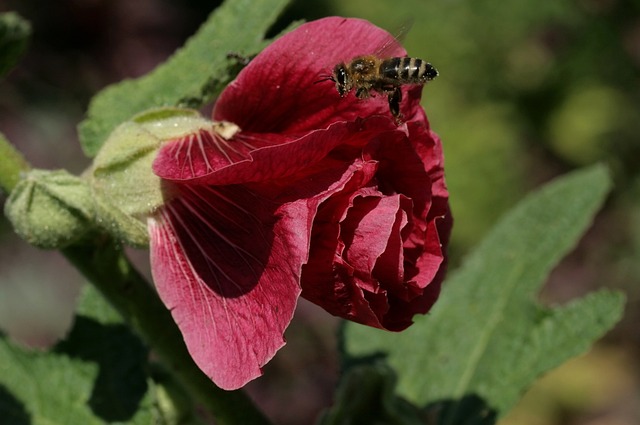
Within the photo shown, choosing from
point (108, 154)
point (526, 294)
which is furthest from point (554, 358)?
point (108, 154)

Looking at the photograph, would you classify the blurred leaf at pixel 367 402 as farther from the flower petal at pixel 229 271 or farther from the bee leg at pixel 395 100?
the bee leg at pixel 395 100

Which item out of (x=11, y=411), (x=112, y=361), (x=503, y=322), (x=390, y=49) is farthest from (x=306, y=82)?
(x=503, y=322)

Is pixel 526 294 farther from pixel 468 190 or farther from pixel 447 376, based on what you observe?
pixel 468 190

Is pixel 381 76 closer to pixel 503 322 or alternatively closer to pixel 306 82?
pixel 306 82

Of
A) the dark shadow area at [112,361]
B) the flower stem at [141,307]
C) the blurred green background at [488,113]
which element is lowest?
the blurred green background at [488,113]

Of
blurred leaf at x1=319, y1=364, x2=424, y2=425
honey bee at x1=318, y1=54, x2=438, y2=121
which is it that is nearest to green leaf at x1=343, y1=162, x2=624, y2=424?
blurred leaf at x1=319, y1=364, x2=424, y2=425

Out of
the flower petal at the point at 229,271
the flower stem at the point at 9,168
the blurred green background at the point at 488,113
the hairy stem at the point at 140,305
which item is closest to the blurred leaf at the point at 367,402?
the hairy stem at the point at 140,305
